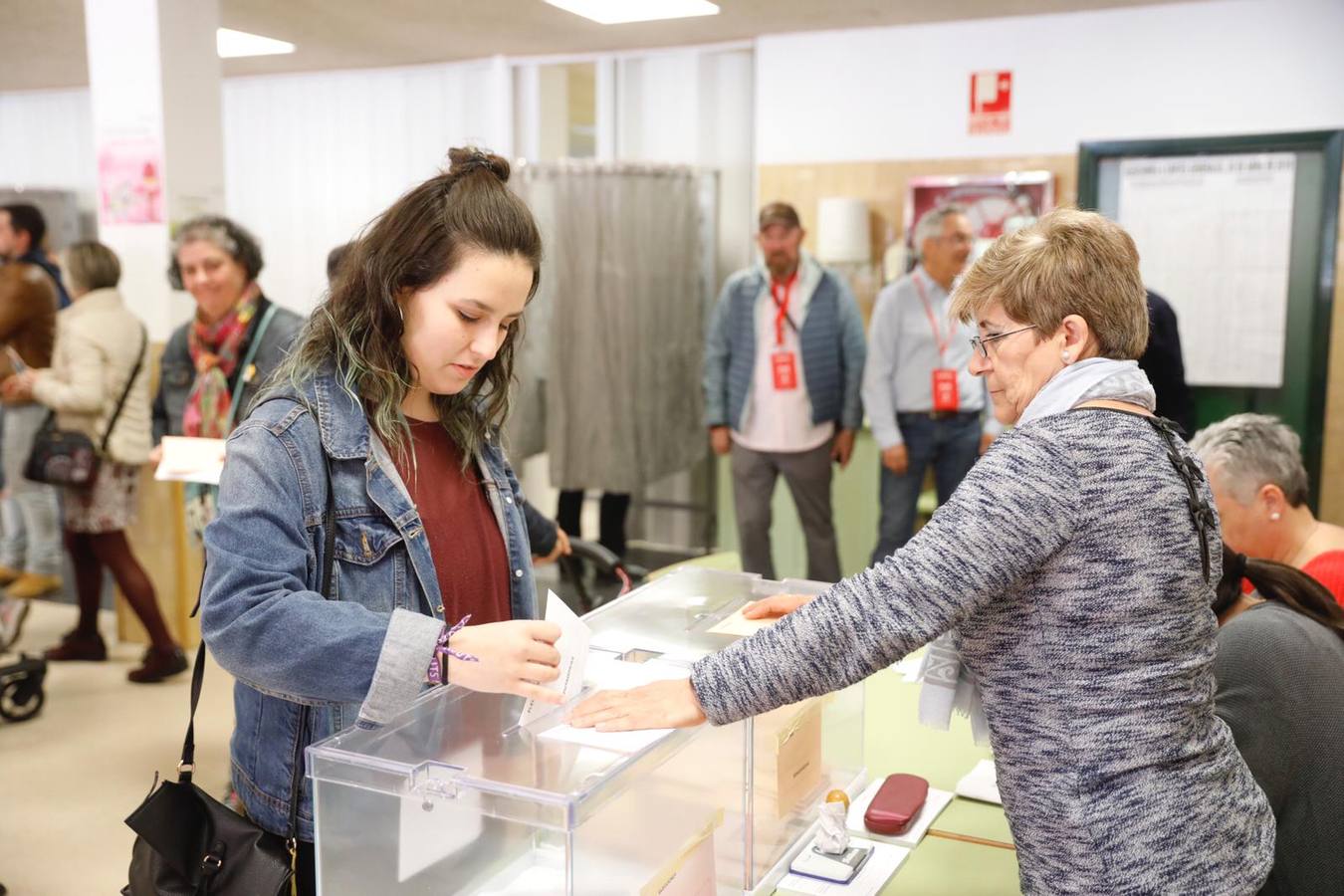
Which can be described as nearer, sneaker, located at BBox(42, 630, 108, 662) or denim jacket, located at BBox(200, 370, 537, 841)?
denim jacket, located at BBox(200, 370, 537, 841)

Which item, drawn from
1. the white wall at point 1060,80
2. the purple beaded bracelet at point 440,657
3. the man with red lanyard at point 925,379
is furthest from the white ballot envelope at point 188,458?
the white wall at point 1060,80

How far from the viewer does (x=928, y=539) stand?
46.7 inches

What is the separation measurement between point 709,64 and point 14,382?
3631 mm

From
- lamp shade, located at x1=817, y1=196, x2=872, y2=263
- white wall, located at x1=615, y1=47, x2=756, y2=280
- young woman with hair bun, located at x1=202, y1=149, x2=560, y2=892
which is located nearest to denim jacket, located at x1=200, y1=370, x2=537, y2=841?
young woman with hair bun, located at x1=202, y1=149, x2=560, y2=892

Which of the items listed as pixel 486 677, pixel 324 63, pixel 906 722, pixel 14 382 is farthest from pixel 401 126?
pixel 486 677

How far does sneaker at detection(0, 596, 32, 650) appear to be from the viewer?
4652mm

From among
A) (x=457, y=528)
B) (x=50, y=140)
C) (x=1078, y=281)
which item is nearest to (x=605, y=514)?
(x=457, y=528)

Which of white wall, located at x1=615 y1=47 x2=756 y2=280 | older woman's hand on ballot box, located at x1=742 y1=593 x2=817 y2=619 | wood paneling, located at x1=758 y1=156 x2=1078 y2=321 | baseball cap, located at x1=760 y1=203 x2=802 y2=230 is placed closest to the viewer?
older woman's hand on ballot box, located at x1=742 y1=593 x2=817 y2=619

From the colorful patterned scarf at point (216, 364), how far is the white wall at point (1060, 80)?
2.95 metres

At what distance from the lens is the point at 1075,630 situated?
120 cm

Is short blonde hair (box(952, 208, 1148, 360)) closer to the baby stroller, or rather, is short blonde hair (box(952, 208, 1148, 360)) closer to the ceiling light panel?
the baby stroller

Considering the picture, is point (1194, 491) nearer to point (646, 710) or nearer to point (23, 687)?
point (646, 710)

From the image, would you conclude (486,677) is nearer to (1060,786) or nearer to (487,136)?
(1060,786)

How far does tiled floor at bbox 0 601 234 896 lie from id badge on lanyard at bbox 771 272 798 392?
8.26 ft
